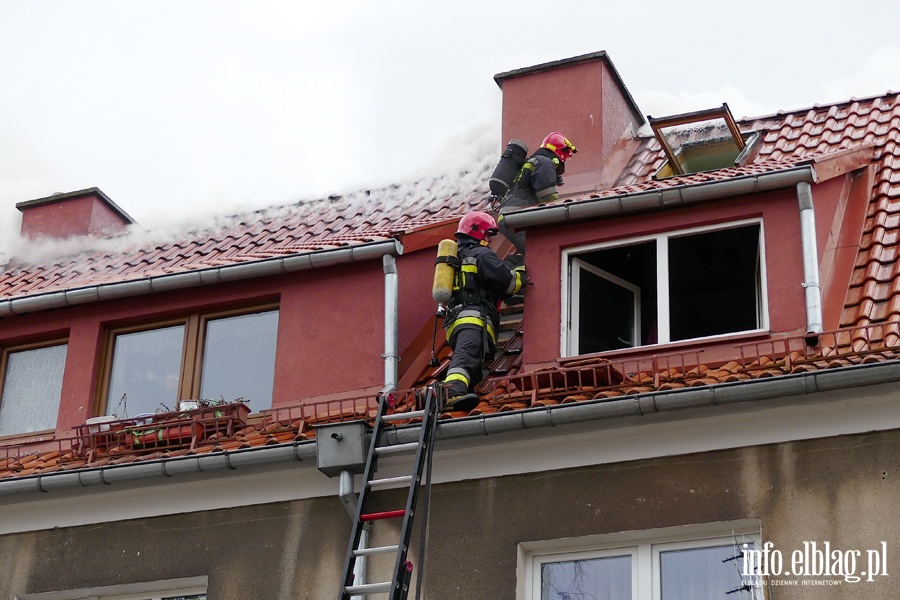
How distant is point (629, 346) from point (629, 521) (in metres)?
2.11

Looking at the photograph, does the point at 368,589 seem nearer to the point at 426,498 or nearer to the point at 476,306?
the point at 426,498

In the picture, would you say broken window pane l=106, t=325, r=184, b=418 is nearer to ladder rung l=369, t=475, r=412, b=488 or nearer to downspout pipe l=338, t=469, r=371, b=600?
downspout pipe l=338, t=469, r=371, b=600

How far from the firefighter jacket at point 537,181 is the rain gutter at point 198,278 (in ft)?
6.41

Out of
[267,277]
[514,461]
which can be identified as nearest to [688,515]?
[514,461]

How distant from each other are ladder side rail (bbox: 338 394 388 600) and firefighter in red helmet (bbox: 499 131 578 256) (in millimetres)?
3278

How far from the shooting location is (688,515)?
930cm

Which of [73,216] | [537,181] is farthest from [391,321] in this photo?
[73,216]

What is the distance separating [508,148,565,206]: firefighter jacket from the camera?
43.0 ft

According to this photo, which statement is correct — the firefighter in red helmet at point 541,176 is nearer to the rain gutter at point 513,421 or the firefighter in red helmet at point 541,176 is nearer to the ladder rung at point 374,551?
the rain gutter at point 513,421

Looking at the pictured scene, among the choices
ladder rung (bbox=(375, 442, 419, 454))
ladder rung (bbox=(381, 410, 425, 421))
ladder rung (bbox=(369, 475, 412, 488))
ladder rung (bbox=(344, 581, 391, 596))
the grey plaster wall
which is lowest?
ladder rung (bbox=(344, 581, 391, 596))

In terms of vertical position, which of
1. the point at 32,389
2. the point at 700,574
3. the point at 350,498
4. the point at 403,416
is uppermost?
the point at 32,389

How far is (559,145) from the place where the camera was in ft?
44.7

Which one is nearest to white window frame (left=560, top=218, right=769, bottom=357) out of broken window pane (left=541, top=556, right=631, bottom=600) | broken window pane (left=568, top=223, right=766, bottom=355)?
broken window pane (left=568, top=223, right=766, bottom=355)

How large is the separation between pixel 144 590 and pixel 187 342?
7.36 feet
